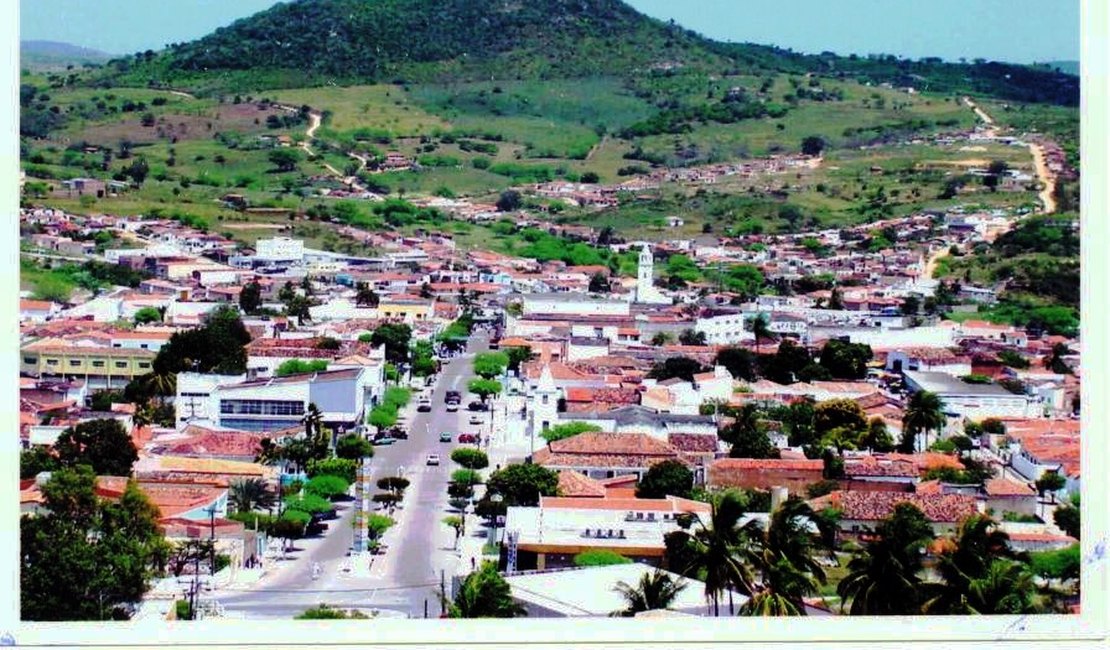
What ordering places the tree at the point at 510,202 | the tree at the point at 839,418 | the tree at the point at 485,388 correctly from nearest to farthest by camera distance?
the tree at the point at 839,418, the tree at the point at 485,388, the tree at the point at 510,202

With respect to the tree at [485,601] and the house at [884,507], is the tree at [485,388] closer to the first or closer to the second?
the house at [884,507]

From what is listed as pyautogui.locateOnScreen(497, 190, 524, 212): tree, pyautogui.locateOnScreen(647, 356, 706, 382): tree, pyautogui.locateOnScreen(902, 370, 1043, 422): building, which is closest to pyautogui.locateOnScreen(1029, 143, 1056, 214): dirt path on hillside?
pyautogui.locateOnScreen(497, 190, 524, 212): tree

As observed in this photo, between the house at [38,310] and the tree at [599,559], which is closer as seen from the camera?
the tree at [599,559]

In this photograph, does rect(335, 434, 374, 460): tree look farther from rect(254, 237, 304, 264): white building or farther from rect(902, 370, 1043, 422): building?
rect(254, 237, 304, 264): white building

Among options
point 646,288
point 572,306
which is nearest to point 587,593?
point 572,306

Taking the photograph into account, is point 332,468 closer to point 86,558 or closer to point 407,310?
point 86,558

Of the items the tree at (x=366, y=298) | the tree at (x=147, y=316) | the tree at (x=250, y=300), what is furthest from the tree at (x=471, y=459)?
the tree at (x=366, y=298)
